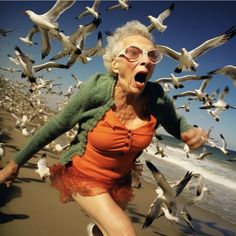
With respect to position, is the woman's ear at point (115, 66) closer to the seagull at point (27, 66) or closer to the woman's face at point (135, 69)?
the woman's face at point (135, 69)

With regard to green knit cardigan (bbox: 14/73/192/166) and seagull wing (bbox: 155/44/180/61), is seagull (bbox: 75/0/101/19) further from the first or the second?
green knit cardigan (bbox: 14/73/192/166)

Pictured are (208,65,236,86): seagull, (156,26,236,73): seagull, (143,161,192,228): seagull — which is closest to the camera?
(143,161,192,228): seagull

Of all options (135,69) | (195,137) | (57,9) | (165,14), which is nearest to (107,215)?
(195,137)

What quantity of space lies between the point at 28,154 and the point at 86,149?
1.42 feet

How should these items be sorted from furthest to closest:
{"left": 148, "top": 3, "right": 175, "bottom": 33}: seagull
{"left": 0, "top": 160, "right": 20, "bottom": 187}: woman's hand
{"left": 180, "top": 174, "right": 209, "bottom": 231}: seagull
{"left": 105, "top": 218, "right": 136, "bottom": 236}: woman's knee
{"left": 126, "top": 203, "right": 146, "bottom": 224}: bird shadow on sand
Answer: {"left": 148, "top": 3, "right": 175, "bottom": 33}: seagull, {"left": 126, "top": 203, "right": 146, "bottom": 224}: bird shadow on sand, {"left": 180, "top": 174, "right": 209, "bottom": 231}: seagull, {"left": 0, "top": 160, "right": 20, "bottom": 187}: woman's hand, {"left": 105, "top": 218, "right": 136, "bottom": 236}: woman's knee

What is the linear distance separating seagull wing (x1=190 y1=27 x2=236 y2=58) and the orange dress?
5.07m

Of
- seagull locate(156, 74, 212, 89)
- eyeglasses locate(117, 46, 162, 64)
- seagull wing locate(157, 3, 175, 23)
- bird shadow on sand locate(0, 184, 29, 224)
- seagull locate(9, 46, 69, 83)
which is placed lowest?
bird shadow on sand locate(0, 184, 29, 224)

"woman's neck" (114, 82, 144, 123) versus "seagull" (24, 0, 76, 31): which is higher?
"seagull" (24, 0, 76, 31)

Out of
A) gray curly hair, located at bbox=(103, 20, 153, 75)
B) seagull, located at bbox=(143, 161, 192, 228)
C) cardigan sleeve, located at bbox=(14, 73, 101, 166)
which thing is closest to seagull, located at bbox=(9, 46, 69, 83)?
seagull, located at bbox=(143, 161, 192, 228)

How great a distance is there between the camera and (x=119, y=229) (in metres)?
2.39

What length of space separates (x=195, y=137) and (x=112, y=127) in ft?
2.06

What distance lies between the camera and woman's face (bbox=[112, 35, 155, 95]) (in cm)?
260

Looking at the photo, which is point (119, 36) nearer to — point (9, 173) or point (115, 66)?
point (115, 66)

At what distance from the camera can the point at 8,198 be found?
6117 mm
